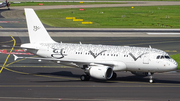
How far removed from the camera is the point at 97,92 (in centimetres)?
3541

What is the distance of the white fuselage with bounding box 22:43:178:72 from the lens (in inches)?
1544

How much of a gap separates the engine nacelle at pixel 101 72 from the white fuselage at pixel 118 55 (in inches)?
44.1

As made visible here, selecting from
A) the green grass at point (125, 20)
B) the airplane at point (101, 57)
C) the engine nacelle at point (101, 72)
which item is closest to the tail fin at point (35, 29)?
the airplane at point (101, 57)

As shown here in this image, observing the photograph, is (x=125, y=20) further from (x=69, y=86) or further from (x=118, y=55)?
(x=69, y=86)

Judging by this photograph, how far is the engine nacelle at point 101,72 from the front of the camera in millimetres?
39094

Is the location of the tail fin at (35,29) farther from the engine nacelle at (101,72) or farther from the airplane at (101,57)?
the engine nacelle at (101,72)

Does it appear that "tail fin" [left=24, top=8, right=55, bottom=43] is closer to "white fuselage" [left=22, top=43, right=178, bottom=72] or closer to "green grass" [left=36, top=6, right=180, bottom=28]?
"white fuselage" [left=22, top=43, right=178, bottom=72]

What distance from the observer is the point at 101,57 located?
41.7 metres

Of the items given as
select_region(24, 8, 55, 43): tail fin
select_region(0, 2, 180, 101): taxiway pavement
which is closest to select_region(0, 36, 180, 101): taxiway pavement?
select_region(0, 2, 180, 101): taxiway pavement

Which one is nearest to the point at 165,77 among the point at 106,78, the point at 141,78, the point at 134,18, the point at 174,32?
the point at 141,78

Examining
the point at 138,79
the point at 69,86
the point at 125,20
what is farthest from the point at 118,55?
the point at 125,20

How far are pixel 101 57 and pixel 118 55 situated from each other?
218 centimetres

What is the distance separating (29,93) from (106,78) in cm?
927

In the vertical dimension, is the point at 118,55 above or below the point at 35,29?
below
